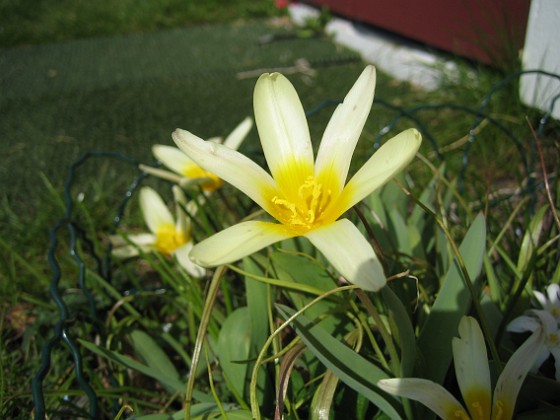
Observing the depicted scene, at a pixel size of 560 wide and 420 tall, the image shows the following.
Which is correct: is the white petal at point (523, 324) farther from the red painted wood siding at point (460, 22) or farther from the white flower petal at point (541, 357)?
the red painted wood siding at point (460, 22)

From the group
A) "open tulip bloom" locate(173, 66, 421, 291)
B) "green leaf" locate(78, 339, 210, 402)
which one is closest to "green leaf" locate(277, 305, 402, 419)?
"open tulip bloom" locate(173, 66, 421, 291)

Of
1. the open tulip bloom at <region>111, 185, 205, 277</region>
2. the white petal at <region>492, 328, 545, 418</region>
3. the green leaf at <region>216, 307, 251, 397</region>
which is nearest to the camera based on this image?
the white petal at <region>492, 328, 545, 418</region>

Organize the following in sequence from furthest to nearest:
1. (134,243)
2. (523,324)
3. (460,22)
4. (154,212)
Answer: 1. (460,22)
2. (154,212)
3. (134,243)
4. (523,324)

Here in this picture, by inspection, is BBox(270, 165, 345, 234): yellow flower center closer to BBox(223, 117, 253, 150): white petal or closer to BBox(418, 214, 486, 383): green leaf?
BBox(418, 214, 486, 383): green leaf

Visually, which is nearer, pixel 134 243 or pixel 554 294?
pixel 554 294

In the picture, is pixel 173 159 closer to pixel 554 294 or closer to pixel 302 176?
pixel 302 176

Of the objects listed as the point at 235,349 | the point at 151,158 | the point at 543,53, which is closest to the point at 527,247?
the point at 235,349
